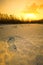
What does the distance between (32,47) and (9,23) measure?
11.5 inches

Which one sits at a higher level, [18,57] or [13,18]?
[13,18]

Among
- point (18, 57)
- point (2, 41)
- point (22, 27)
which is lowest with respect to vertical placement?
point (18, 57)

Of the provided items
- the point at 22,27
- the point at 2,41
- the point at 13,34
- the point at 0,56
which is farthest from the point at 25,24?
the point at 0,56

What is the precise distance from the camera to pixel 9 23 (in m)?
1.37

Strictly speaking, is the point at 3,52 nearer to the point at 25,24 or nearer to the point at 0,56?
the point at 0,56

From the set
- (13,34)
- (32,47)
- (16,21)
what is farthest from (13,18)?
(32,47)

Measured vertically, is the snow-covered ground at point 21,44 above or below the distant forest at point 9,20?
below

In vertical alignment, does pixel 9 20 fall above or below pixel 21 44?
above

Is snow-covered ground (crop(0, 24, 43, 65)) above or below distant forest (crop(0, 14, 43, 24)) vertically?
below

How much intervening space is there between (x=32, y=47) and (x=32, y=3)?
1.25ft

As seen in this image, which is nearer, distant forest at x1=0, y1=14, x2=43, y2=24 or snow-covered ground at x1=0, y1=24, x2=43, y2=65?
snow-covered ground at x1=0, y1=24, x2=43, y2=65

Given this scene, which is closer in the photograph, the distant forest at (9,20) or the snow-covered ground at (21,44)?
the snow-covered ground at (21,44)

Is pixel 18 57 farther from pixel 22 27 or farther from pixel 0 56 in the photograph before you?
pixel 22 27

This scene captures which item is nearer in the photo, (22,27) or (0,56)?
(0,56)
